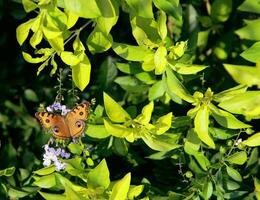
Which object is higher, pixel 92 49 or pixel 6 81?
pixel 92 49

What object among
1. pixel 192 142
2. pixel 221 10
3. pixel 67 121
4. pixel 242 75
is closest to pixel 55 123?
pixel 67 121

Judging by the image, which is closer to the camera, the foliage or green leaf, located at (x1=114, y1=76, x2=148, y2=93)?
the foliage

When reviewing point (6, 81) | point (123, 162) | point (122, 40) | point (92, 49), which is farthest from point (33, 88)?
point (92, 49)

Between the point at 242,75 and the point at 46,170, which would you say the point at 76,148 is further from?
the point at 242,75

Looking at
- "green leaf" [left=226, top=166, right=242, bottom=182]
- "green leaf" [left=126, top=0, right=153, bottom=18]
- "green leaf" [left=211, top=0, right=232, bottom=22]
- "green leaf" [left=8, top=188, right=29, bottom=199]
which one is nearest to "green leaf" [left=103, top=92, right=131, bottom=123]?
"green leaf" [left=126, top=0, right=153, bottom=18]

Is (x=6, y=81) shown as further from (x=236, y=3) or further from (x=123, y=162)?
(x=236, y=3)

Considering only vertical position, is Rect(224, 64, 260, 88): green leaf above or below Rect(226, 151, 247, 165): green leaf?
above

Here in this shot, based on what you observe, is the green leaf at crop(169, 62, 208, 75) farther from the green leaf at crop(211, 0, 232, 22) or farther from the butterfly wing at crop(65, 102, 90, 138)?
the green leaf at crop(211, 0, 232, 22)

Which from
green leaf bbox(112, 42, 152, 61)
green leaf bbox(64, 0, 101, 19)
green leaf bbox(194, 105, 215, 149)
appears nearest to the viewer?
green leaf bbox(64, 0, 101, 19)
